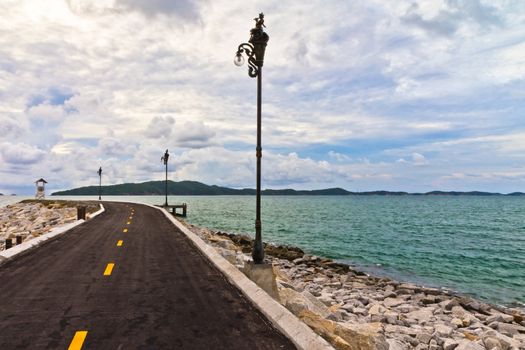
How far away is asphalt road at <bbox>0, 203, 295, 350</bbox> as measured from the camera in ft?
20.9

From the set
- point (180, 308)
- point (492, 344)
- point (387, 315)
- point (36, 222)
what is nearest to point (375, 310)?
point (387, 315)

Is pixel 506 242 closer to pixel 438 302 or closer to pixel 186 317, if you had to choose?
pixel 438 302

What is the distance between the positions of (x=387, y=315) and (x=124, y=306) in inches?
366

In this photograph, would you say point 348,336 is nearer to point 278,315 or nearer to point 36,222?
point 278,315

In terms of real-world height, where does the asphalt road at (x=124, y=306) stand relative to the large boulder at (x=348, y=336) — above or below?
above

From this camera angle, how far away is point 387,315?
1370 centimetres

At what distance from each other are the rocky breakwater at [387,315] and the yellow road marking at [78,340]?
3851mm

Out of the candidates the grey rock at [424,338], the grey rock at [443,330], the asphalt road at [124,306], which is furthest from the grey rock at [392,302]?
the asphalt road at [124,306]

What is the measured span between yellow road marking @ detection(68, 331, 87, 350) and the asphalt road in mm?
15

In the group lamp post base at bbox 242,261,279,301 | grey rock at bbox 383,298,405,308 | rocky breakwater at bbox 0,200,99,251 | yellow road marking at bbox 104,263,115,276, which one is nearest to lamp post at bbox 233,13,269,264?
lamp post base at bbox 242,261,279,301

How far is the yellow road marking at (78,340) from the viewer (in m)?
6.00

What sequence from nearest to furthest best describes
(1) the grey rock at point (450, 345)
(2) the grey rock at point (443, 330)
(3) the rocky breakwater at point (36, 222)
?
(1) the grey rock at point (450, 345)
(2) the grey rock at point (443, 330)
(3) the rocky breakwater at point (36, 222)

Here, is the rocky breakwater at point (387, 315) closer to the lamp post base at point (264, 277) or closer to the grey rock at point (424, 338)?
the grey rock at point (424, 338)

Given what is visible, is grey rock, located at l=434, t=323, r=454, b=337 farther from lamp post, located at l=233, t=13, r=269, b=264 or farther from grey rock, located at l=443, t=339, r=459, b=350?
lamp post, located at l=233, t=13, r=269, b=264
